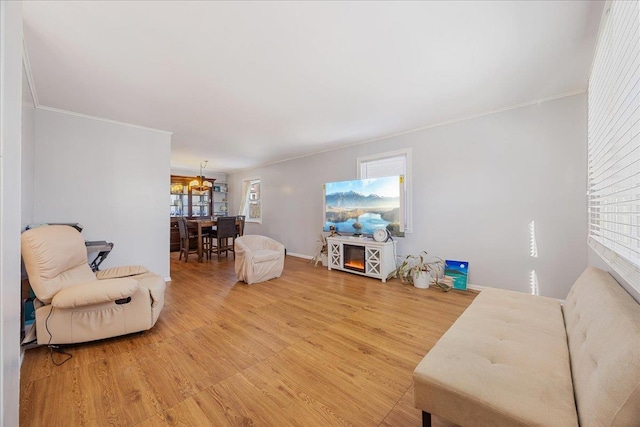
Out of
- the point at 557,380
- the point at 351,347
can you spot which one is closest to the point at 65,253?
the point at 351,347

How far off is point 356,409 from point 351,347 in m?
0.64

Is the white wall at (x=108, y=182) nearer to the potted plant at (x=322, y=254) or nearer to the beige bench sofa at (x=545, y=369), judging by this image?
the potted plant at (x=322, y=254)

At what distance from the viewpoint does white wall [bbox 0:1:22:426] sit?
0.68 meters

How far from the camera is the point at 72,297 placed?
1.90m

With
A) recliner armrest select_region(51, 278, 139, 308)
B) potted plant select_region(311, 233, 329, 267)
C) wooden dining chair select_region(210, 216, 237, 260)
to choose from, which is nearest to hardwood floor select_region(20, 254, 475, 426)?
recliner armrest select_region(51, 278, 139, 308)

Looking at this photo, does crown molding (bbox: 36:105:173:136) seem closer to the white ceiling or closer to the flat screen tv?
the white ceiling

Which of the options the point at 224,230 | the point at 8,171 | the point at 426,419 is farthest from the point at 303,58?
the point at 224,230

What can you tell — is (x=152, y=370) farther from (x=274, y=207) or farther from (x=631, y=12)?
(x=274, y=207)

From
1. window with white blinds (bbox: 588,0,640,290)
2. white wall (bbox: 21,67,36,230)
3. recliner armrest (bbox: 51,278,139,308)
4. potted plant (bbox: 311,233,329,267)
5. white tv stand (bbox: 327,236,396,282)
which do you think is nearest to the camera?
window with white blinds (bbox: 588,0,640,290)

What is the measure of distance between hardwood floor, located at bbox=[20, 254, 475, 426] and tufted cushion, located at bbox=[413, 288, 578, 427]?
474mm

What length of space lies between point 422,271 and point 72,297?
376 centimetres

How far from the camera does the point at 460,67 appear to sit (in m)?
2.27

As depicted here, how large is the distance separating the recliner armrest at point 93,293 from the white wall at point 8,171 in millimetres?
1185

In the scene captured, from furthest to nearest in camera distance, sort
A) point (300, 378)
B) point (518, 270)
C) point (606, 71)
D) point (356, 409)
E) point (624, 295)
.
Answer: point (518, 270) → point (300, 378) → point (606, 71) → point (356, 409) → point (624, 295)
